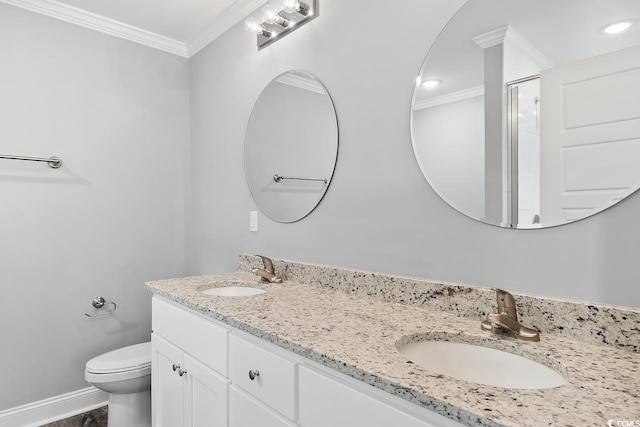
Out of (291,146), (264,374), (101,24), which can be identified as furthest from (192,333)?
(101,24)

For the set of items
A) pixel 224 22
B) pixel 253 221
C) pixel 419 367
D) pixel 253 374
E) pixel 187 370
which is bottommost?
pixel 187 370

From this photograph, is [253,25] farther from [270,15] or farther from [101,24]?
[101,24]

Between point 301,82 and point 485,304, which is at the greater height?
point 301,82

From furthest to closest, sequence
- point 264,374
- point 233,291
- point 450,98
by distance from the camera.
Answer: point 233,291, point 450,98, point 264,374

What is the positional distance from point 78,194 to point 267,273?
1388 millimetres

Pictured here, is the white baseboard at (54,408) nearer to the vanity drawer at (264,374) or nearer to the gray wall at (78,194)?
the gray wall at (78,194)

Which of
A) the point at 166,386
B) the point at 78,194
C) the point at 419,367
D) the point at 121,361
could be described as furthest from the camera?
the point at 78,194

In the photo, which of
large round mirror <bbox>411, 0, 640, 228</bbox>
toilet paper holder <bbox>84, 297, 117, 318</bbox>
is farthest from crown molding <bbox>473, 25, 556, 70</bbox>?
toilet paper holder <bbox>84, 297, 117, 318</bbox>

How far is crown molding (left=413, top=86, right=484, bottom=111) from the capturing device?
3.93 ft

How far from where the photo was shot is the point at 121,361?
197 cm

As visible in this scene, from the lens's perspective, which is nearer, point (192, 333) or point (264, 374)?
point (264, 374)

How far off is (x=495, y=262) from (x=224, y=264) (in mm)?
1755

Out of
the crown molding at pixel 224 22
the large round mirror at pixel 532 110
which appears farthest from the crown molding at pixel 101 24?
the large round mirror at pixel 532 110

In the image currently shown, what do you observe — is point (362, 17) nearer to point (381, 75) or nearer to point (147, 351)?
point (381, 75)
